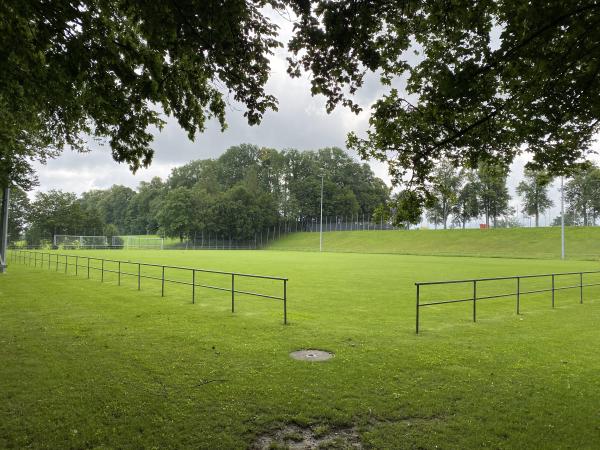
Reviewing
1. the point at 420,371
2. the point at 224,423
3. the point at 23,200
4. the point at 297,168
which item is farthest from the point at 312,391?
the point at 297,168

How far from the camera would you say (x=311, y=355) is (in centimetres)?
806

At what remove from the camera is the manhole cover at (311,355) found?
784cm

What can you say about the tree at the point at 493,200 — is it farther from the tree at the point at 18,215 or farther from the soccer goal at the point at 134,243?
the tree at the point at 18,215

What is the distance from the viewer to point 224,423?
5.05m

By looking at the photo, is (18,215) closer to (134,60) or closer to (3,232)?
(3,232)

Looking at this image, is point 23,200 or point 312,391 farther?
point 23,200

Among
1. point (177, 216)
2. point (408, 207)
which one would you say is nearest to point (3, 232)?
point (408, 207)

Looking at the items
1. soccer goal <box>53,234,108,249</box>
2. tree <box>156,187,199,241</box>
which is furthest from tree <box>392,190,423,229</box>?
tree <box>156,187,199,241</box>

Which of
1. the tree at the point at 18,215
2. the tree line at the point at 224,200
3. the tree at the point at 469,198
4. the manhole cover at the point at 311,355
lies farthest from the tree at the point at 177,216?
the manhole cover at the point at 311,355

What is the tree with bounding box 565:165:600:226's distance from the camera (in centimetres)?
8544

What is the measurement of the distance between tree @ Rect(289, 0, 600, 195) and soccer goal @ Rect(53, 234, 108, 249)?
75222 mm

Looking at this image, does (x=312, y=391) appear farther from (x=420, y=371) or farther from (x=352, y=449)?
(x=420, y=371)

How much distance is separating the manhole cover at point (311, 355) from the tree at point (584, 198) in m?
93.5

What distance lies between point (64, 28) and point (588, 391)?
914 centimetres
